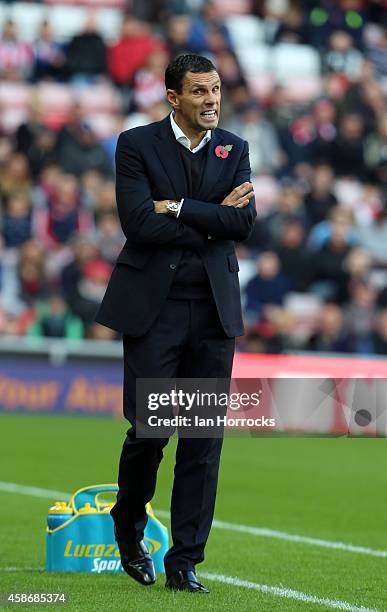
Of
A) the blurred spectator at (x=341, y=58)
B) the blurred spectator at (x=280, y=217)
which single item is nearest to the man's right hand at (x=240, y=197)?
the blurred spectator at (x=280, y=217)

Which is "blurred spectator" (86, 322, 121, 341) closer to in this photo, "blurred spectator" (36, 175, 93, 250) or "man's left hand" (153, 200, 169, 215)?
"blurred spectator" (36, 175, 93, 250)

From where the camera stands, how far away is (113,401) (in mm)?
18547

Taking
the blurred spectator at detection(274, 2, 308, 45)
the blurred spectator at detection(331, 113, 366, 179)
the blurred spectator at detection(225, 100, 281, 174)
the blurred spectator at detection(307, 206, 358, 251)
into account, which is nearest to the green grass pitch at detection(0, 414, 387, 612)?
the blurred spectator at detection(307, 206, 358, 251)

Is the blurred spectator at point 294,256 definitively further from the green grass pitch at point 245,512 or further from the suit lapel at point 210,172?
the suit lapel at point 210,172

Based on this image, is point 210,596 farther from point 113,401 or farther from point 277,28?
point 277,28

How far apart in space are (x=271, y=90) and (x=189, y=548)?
16.8 meters

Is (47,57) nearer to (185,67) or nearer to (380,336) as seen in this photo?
(380,336)

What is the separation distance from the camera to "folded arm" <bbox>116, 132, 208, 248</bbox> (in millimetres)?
6766

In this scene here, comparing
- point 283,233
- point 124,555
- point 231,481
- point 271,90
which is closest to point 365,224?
point 283,233

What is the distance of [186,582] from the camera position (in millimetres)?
6852

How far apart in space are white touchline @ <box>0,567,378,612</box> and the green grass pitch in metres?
0.05

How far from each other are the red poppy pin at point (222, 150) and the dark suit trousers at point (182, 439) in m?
0.69

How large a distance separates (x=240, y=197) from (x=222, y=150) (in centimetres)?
27

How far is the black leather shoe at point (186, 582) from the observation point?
6824mm
